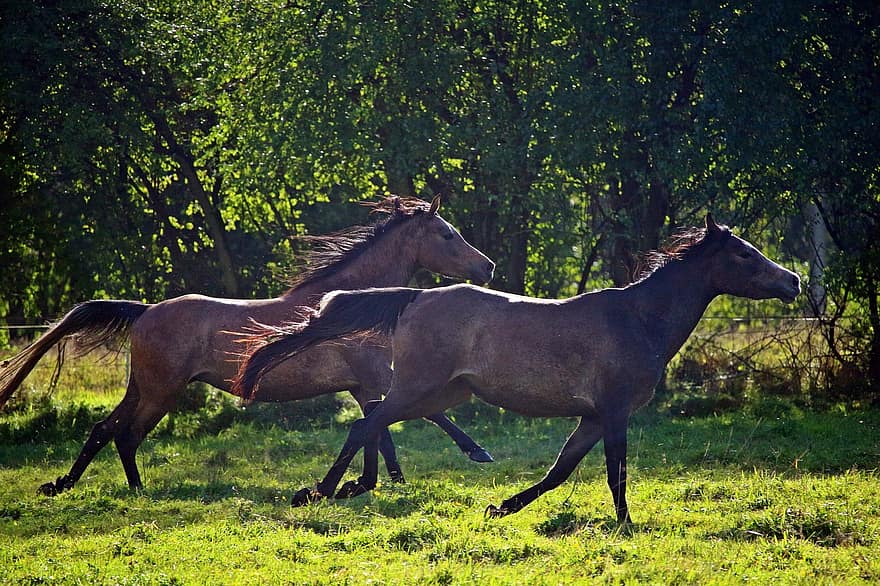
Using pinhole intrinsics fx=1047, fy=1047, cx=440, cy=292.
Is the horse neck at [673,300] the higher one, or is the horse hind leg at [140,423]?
the horse neck at [673,300]

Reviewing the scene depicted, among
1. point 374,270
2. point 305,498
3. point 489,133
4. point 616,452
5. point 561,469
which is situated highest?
point 489,133

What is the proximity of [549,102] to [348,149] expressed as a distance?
2.81 m

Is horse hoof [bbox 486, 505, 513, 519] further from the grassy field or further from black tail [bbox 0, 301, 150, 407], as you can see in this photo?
black tail [bbox 0, 301, 150, 407]

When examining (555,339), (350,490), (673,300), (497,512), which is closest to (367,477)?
(350,490)

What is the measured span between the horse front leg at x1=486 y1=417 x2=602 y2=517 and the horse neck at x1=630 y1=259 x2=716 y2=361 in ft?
2.62

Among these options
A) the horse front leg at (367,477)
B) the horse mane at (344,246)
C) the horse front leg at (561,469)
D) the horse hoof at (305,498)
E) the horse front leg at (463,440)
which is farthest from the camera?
the horse mane at (344,246)

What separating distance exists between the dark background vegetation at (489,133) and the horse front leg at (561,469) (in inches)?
243

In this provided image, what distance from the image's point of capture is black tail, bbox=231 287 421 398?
26.3ft

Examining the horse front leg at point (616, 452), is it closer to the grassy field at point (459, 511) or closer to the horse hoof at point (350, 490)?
the grassy field at point (459, 511)

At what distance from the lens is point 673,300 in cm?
792

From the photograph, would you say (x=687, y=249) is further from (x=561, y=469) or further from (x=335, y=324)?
(x=335, y=324)

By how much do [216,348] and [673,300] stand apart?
4261 millimetres

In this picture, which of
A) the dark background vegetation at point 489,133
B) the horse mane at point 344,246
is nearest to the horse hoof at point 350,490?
the horse mane at point 344,246

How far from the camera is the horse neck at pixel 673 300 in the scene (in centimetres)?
784
